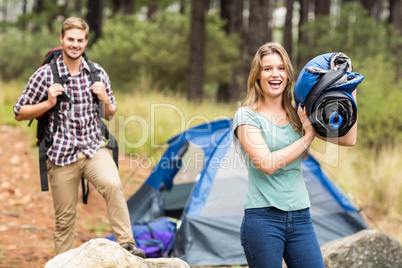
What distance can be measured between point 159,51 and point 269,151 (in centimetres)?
1073

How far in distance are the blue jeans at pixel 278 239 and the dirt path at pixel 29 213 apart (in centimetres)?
252

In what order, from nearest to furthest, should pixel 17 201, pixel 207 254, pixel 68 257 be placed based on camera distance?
pixel 68 257 → pixel 207 254 → pixel 17 201

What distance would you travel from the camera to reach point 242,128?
8.18 feet

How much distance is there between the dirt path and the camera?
4496mm

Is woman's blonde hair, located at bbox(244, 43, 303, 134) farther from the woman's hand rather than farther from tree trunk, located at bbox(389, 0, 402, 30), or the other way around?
tree trunk, located at bbox(389, 0, 402, 30)

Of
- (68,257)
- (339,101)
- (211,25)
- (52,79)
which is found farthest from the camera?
(211,25)

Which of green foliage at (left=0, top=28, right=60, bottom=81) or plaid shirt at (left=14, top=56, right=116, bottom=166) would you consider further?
green foliage at (left=0, top=28, right=60, bottom=81)

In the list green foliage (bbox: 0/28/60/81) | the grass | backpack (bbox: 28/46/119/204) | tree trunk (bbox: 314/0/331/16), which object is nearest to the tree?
green foliage (bbox: 0/28/60/81)

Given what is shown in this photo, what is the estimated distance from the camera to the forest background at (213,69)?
7.32m

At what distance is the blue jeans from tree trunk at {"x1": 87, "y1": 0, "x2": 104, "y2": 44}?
1289cm

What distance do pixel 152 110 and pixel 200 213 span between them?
4510mm

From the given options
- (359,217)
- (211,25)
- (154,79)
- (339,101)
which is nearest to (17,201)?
(359,217)

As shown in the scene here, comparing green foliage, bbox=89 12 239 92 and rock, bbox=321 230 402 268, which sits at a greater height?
green foliage, bbox=89 12 239 92

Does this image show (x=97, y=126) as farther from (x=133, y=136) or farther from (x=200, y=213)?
(x=133, y=136)
